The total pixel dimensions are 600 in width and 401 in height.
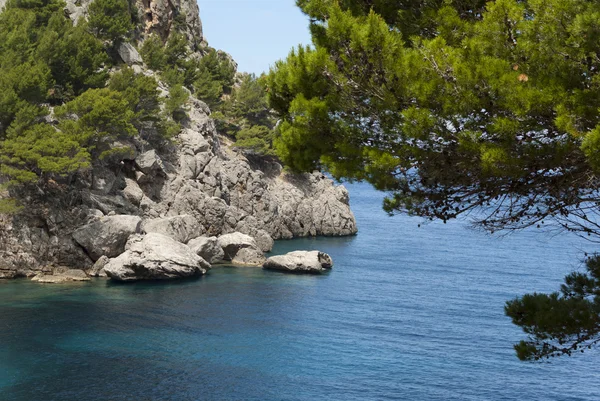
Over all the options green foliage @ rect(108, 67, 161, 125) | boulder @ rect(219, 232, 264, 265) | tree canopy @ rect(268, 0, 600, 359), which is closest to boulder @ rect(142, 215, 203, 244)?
boulder @ rect(219, 232, 264, 265)

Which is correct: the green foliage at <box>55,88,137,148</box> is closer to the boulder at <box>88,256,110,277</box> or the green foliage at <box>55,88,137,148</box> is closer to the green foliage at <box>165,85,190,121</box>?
the boulder at <box>88,256,110,277</box>

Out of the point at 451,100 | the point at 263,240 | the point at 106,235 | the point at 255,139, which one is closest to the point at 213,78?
the point at 255,139

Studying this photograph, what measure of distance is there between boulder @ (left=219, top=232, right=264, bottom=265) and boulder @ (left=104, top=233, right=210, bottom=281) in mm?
6590

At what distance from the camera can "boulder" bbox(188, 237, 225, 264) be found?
1881 inches

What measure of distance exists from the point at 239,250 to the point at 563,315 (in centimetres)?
4201

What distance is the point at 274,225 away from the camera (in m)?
64.6

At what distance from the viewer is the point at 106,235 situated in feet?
140

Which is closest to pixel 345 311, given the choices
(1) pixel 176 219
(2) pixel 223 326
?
(2) pixel 223 326

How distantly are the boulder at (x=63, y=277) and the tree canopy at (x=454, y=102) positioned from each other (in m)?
31.0

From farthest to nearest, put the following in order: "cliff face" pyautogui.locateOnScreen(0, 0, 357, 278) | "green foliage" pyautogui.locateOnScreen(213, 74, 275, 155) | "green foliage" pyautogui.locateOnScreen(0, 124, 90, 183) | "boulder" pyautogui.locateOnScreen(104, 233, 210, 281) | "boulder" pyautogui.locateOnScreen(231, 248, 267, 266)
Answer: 1. "green foliage" pyautogui.locateOnScreen(213, 74, 275, 155)
2. "boulder" pyautogui.locateOnScreen(231, 248, 267, 266)
3. "boulder" pyautogui.locateOnScreen(104, 233, 210, 281)
4. "cliff face" pyautogui.locateOnScreen(0, 0, 357, 278)
5. "green foliage" pyautogui.locateOnScreen(0, 124, 90, 183)

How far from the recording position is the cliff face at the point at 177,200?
136ft

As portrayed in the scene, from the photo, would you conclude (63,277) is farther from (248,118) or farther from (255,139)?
(248,118)

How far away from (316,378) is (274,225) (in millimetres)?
37518

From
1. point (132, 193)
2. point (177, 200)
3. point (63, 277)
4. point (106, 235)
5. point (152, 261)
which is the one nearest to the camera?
point (63, 277)
